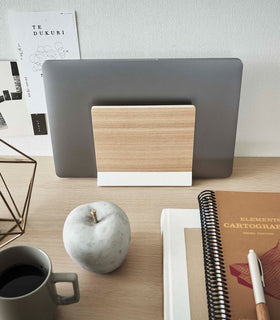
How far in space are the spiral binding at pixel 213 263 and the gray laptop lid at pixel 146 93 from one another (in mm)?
158

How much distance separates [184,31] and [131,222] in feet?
1.23

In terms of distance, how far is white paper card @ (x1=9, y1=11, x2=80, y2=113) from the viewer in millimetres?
632

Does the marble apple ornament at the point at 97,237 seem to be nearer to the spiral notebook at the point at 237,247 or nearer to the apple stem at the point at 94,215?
the apple stem at the point at 94,215

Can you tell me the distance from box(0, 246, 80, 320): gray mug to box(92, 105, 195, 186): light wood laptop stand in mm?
257

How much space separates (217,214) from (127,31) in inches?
15.2

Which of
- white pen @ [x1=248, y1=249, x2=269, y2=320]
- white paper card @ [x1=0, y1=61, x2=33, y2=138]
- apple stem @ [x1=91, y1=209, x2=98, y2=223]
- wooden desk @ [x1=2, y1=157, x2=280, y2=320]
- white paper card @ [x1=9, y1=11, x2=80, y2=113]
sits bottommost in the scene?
wooden desk @ [x1=2, y1=157, x2=280, y2=320]

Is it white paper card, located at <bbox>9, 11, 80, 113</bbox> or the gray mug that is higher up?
white paper card, located at <bbox>9, 11, 80, 113</bbox>

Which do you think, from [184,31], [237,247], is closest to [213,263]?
[237,247]

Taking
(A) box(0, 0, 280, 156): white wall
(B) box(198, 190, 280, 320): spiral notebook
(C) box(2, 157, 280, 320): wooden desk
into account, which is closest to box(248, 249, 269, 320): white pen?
(B) box(198, 190, 280, 320): spiral notebook

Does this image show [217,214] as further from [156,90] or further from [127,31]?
[127,31]

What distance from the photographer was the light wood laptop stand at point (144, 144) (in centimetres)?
61

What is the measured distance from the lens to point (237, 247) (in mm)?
462

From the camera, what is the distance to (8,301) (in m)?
0.38

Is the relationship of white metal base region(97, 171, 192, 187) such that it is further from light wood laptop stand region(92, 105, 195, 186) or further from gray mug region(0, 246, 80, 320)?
gray mug region(0, 246, 80, 320)
